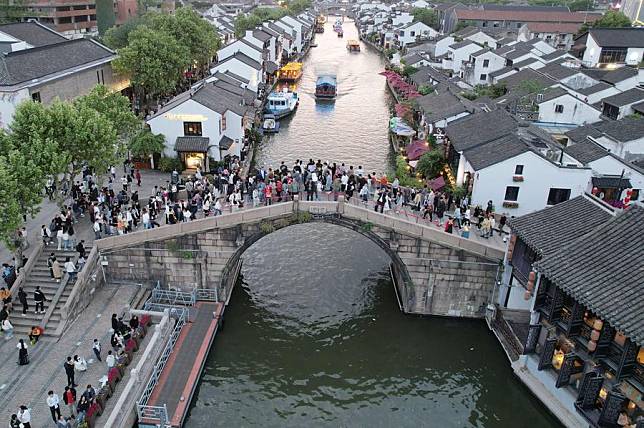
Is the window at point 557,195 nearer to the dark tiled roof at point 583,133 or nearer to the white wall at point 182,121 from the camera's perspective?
the dark tiled roof at point 583,133

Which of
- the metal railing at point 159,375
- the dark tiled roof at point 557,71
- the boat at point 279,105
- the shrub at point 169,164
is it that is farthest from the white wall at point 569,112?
the metal railing at point 159,375

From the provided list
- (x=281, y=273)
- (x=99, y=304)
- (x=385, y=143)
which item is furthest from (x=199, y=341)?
(x=385, y=143)

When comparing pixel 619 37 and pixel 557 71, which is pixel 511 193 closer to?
pixel 557 71

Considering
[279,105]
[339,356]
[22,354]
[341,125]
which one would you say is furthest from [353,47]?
[22,354]

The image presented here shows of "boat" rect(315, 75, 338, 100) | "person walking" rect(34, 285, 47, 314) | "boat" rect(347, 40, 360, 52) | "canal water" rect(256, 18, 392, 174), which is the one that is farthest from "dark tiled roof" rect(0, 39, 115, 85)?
"boat" rect(347, 40, 360, 52)

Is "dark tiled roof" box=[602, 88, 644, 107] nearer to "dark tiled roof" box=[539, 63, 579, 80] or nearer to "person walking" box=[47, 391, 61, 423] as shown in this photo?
"dark tiled roof" box=[539, 63, 579, 80]

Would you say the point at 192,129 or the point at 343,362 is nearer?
the point at 343,362
